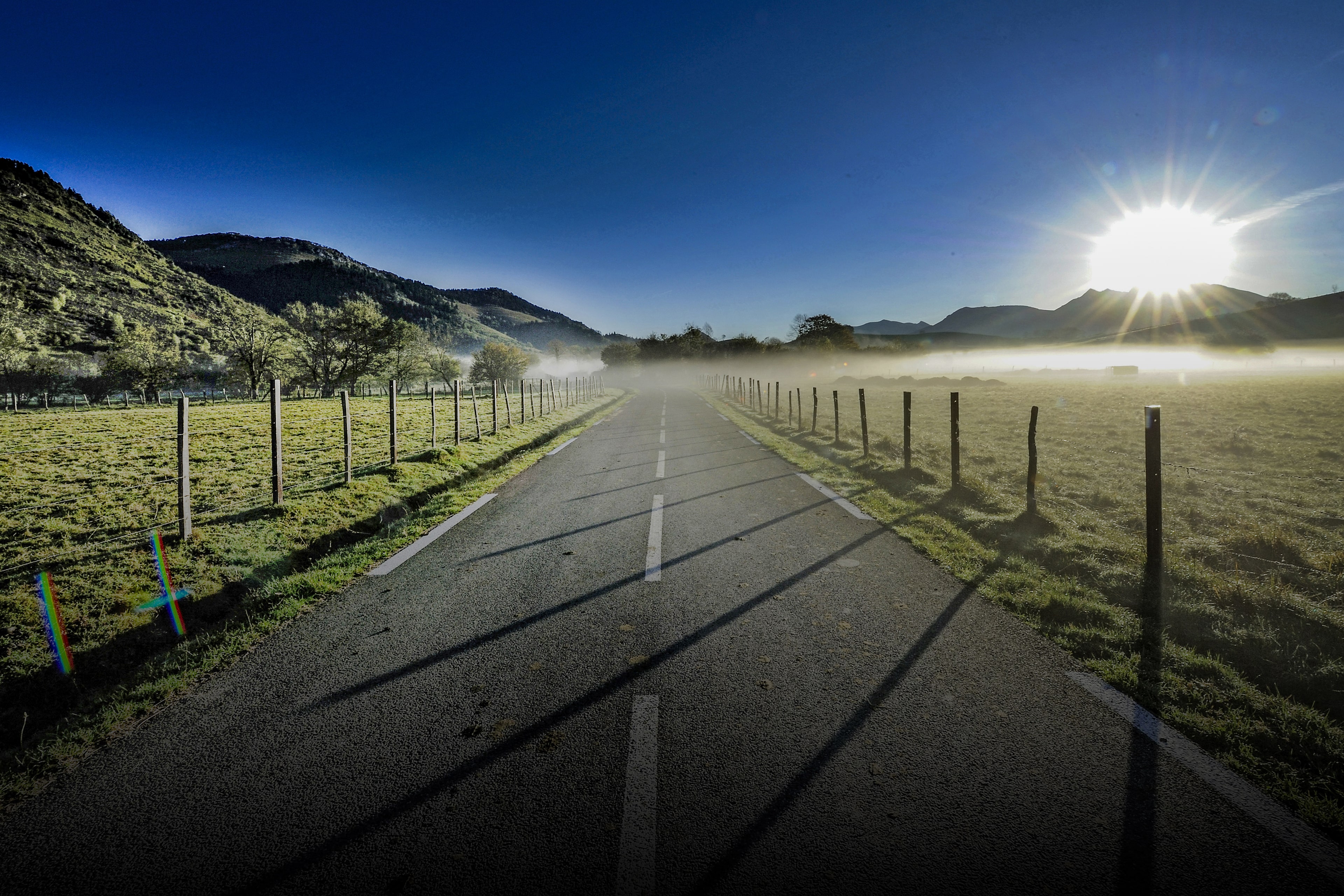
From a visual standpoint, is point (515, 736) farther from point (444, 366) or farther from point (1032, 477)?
A: point (444, 366)

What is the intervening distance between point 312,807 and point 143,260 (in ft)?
694

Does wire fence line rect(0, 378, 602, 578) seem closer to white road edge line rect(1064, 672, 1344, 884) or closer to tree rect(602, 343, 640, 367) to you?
white road edge line rect(1064, 672, 1344, 884)

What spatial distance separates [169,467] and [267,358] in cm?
5622

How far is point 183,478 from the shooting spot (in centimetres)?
623

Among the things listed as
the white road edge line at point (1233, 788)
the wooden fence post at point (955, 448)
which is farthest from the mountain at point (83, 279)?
the white road edge line at point (1233, 788)

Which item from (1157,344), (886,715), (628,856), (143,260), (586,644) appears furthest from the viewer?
(143,260)

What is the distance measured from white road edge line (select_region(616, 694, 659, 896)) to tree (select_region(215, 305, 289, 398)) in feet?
211

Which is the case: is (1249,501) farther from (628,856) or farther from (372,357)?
(372,357)

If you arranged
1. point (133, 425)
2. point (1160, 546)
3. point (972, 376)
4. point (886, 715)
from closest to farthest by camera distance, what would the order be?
point (886, 715) < point (1160, 546) < point (133, 425) < point (972, 376)

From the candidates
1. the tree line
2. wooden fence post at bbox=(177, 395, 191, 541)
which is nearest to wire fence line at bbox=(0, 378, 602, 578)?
wooden fence post at bbox=(177, 395, 191, 541)

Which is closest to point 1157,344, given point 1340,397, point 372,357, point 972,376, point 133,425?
point 972,376

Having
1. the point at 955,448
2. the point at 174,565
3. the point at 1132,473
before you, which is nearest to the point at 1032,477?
the point at 955,448

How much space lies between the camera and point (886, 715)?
3023mm

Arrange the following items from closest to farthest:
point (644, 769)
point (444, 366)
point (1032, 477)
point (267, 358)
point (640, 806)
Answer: point (640, 806) → point (644, 769) → point (1032, 477) → point (267, 358) → point (444, 366)
